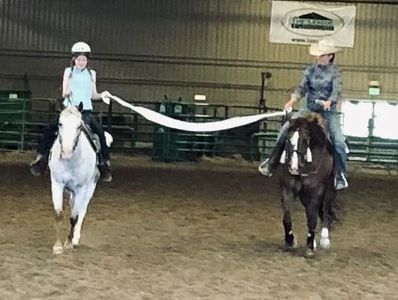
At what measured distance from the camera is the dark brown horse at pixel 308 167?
326 inches

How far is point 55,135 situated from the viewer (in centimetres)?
833

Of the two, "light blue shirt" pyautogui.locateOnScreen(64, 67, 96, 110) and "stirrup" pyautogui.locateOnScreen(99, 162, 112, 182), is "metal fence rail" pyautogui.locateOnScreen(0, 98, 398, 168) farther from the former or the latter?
"light blue shirt" pyautogui.locateOnScreen(64, 67, 96, 110)

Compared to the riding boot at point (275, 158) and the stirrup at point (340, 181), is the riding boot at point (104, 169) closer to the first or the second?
the riding boot at point (275, 158)

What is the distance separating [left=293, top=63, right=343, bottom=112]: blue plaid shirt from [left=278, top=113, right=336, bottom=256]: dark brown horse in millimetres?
297

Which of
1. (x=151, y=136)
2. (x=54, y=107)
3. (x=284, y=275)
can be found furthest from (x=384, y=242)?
(x=54, y=107)

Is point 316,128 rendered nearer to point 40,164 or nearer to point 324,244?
point 324,244

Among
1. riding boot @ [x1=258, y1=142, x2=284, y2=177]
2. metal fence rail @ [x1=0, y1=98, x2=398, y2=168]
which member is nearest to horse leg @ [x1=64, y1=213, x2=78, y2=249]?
riding boot @ [x1=258, y1=142, x2=284, y2=177]

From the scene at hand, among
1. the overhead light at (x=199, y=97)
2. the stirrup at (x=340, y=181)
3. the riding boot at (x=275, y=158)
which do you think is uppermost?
the overhead light at (x=199, y=97)

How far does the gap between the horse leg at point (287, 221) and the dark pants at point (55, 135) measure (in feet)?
5.69

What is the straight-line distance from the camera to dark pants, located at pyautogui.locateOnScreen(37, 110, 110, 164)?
8.31 meters

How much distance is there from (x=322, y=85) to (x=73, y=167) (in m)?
2.50

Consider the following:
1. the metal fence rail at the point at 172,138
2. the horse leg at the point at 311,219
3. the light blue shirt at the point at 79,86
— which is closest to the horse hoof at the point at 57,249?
the light blue shirt at the point at 79,86

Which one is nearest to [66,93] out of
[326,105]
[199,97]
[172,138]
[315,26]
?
[326,105]

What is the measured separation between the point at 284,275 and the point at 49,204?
5059 millimetres
